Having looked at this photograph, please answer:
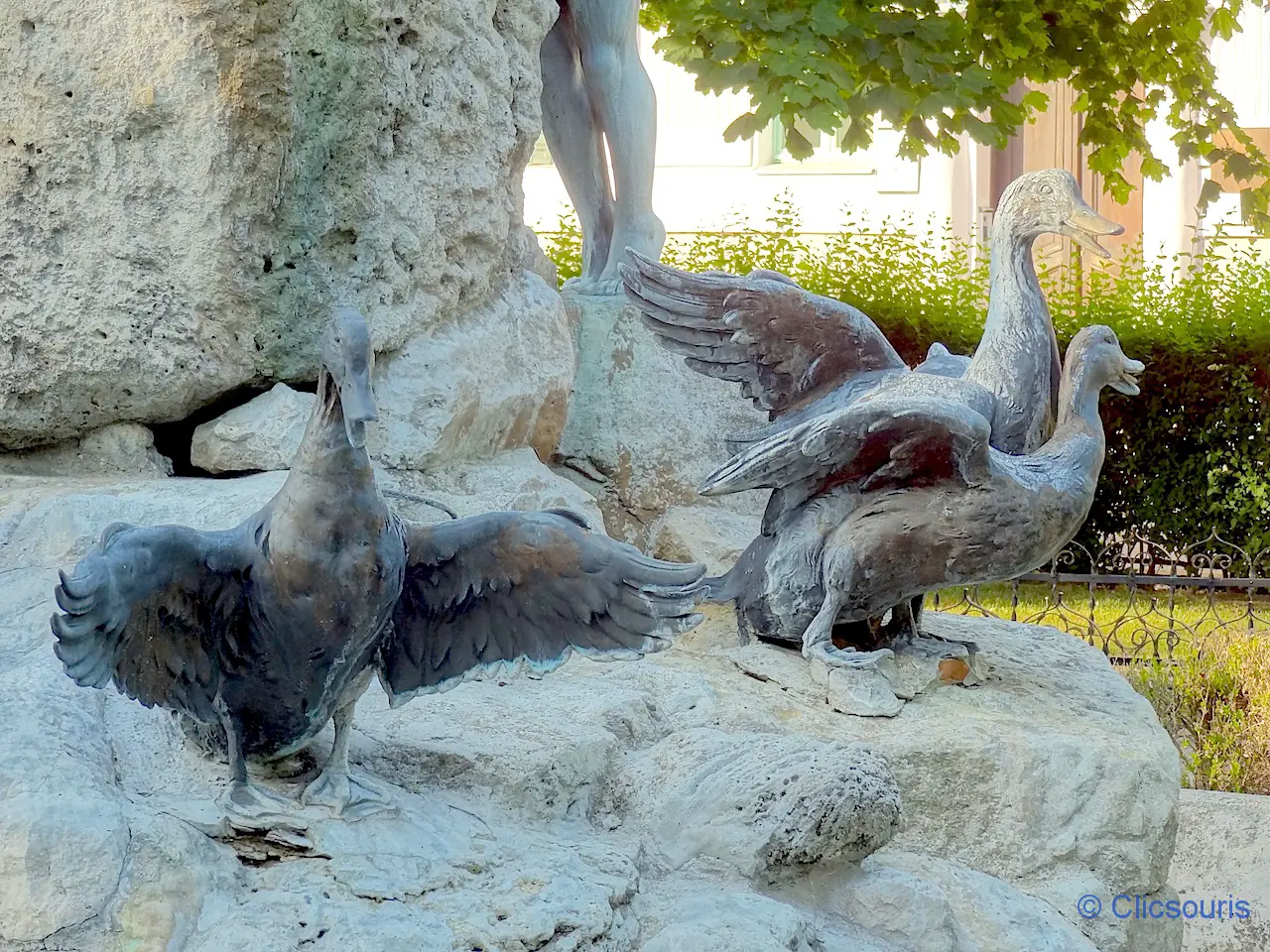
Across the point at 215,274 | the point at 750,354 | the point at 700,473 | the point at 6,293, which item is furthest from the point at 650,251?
the point at 6,293

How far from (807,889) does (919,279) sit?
16.7 feet

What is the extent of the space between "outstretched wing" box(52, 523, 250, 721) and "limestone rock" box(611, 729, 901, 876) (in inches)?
30.0

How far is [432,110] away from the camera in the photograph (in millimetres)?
3506

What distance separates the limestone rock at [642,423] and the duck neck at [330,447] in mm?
2297

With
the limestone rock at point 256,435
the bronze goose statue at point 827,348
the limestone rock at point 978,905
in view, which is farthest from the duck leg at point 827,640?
the limestone rock at point 256,435

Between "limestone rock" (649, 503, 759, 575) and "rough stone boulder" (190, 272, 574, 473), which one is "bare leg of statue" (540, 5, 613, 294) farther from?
"limestone rock" (649, 503, 759, 575)

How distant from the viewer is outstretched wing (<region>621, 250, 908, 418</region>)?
3.58 m

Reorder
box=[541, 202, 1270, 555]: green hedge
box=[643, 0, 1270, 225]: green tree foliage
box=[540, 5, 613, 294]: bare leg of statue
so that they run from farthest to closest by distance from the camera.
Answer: box=[541, 202, 1270, 555]: green hedge → box=[643, 0, 1270, 225]: green tree foliage → box=[540, 5, 613, 294]: bare leg of statue

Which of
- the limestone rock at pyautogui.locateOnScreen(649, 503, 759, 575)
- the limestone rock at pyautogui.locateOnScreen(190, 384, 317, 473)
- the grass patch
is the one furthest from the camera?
the grass patch

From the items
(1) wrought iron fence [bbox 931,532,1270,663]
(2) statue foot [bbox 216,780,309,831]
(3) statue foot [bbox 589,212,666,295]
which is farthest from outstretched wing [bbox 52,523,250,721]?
(1) wrought iron fence [bbox 931,532,1270,663]

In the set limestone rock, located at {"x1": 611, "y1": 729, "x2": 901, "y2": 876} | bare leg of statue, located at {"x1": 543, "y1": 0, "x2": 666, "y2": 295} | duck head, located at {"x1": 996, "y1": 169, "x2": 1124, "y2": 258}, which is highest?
bare leg of statue, located at {"x1": 543, "y1": 0, "x2": 666, "y2": 295}

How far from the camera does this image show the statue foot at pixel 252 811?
6.97 ft

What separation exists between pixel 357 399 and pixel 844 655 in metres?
1.64

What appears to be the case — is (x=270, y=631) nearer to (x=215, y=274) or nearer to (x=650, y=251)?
(x=215, y=274)
